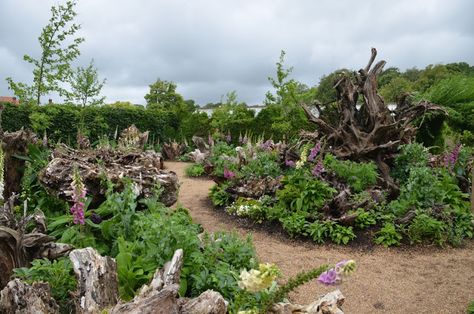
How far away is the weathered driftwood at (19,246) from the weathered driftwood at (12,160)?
74.2 inches

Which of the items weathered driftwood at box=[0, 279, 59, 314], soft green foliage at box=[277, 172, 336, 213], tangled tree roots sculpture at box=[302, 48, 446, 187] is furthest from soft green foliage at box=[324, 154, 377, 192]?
weathered driftwood at box=[0, 279, 59, 314]

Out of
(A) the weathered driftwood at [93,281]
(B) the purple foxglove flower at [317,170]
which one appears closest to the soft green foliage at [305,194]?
(B) the purple foxglove flower at [317,170]

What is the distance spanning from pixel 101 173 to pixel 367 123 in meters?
5.28

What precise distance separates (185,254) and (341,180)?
13.5 ft

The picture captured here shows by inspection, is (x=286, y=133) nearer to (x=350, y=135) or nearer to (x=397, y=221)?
(x=350, y=135)

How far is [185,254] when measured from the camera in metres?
3.22

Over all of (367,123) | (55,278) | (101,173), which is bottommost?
(55,278)

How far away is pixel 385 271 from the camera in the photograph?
4.71 m

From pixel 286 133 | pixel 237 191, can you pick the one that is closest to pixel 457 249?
pixel 237 191

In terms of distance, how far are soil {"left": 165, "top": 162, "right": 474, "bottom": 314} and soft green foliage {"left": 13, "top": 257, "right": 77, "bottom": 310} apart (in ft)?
6.06

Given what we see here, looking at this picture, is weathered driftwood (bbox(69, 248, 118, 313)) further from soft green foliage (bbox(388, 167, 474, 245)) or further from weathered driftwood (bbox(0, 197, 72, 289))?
soft green foliage (bbox(388, 167, 474, 245))

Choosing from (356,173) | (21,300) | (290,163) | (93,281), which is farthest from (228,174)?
(21,300)

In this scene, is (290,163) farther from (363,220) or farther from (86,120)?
(86,120)

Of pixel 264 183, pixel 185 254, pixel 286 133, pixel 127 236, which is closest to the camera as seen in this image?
pixel 185 254
